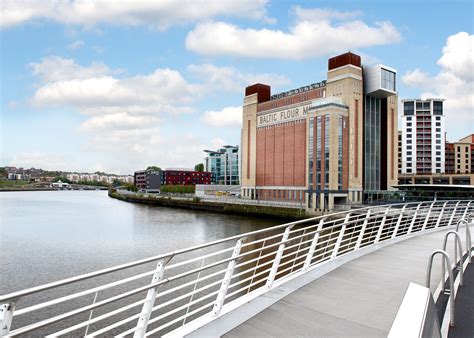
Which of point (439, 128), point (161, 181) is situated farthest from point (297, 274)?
point (161, 181)

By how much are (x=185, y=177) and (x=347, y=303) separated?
472ft

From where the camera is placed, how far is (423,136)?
109375mm

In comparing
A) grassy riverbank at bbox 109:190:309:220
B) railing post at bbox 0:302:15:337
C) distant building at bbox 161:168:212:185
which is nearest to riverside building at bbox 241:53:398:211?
grassy riverbank at bbox 109:190:309:220

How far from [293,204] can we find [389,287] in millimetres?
50432

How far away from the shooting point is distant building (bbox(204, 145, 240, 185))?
132 meters

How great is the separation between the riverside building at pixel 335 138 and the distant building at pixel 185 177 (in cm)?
7830

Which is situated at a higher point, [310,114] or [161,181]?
[310,114]

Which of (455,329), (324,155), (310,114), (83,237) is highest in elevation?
(310,114)

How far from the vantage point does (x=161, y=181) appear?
150750mm

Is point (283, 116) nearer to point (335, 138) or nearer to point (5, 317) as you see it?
point (335, 138)

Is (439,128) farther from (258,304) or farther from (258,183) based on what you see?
(258,304)

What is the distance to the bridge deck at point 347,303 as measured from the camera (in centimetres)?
445

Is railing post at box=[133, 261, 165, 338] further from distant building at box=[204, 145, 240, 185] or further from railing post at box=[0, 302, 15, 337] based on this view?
distant building at box=[204, 145, 240, 185]

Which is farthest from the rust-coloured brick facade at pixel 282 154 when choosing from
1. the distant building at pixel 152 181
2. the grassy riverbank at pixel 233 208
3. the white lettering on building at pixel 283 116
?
the distant building at pixel 152 181
